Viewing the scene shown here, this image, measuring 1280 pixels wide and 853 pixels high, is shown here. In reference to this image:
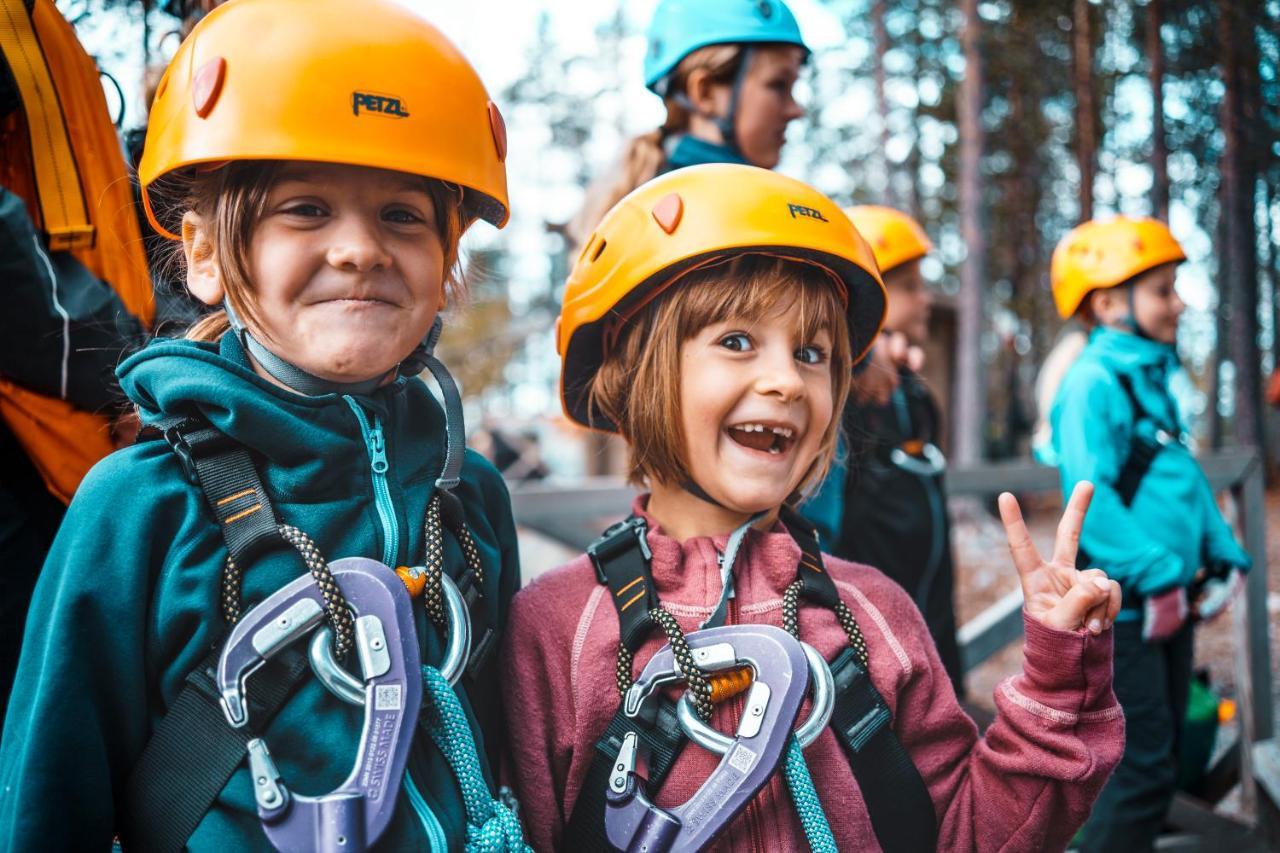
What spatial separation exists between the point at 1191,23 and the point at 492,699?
172 inches

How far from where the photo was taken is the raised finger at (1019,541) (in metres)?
1.69

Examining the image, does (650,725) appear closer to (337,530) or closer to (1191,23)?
(337,530)

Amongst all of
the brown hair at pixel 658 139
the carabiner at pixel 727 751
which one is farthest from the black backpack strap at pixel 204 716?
the brown hair at pixel 658 139

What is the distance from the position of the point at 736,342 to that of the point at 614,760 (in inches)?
33.9

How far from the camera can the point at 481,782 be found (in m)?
1.55

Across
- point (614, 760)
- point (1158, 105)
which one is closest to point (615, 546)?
point (614, 760)

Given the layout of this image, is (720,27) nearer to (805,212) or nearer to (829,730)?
(805,212)

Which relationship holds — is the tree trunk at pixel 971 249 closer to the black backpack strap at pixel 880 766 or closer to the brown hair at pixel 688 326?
the brown hair at pixel 688 326

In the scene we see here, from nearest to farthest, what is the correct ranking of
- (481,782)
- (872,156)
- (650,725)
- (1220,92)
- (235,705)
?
(235,705) < (481,782) < (650,725) < (1220,92) < (872,156)

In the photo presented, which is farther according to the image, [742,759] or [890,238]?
[890,238]

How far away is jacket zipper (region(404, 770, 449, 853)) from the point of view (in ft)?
4.77

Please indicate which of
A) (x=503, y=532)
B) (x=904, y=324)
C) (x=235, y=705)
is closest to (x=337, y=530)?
Answer: (x=235, y=705)

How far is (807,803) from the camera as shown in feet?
5.33

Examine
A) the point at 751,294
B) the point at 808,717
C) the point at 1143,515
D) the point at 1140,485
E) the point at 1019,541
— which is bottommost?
the point at 1143,515
